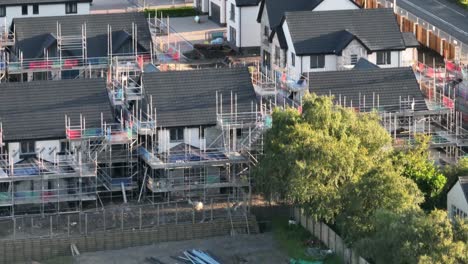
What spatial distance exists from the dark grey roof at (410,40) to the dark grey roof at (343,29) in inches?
73.2

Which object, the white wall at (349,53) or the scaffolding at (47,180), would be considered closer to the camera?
the scaffolding at (47,180)

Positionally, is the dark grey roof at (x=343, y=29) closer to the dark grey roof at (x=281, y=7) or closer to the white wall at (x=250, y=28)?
the dark grey roof at (x=281, y=7)

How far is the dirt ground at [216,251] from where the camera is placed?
91250mm

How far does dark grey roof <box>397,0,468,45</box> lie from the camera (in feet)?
422

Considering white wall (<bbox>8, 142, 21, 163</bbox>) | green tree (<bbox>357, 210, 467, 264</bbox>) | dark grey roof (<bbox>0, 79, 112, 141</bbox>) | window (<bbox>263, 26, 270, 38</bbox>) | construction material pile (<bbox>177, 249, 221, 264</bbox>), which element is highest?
window (<bbox>263, 26, 270, 38</bbox>)

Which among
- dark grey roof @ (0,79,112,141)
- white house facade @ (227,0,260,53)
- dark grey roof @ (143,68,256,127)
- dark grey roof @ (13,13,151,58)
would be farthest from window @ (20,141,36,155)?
white house facade @ (227,0,260,53)

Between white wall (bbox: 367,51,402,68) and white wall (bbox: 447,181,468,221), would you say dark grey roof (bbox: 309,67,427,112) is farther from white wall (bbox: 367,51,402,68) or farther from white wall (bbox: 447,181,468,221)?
white wall (bbox: 447,181,468,221)

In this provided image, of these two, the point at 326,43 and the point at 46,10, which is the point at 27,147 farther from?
the point at 46,10

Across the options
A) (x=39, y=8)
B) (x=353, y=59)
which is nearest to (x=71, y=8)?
(x=39, y=8)

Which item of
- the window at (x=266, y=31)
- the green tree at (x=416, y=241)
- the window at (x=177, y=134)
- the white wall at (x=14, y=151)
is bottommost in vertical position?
the green tree at (x=416, y=241)

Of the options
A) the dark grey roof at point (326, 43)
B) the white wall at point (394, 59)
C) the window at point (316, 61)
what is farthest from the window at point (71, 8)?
the white wall at point (394, 59)

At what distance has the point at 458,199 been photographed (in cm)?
8888

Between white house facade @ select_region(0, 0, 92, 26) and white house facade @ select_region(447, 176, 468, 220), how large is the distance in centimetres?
3930

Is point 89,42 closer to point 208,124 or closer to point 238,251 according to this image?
point 208,124
